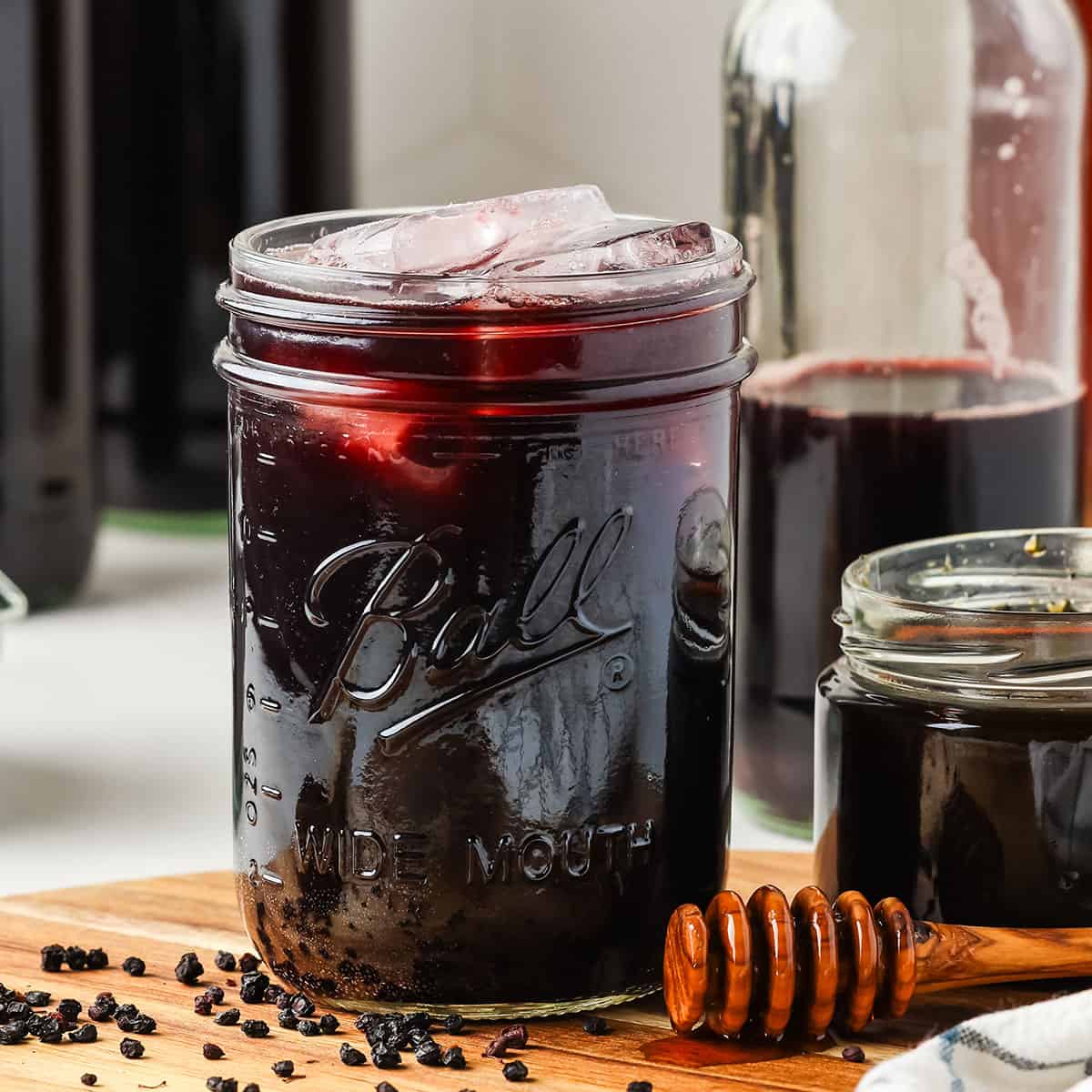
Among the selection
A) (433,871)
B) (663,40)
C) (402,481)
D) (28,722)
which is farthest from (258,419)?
(663,40)

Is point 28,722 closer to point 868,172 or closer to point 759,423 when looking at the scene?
point 759,423

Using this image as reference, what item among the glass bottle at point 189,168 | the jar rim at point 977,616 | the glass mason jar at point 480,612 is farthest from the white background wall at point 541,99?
the glass mason jar at point 480,612

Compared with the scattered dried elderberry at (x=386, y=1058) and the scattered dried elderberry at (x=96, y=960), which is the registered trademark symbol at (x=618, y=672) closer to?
the scattered dried elderberry at (x=386, y=1058)

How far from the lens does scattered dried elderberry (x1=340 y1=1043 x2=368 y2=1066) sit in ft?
2.99

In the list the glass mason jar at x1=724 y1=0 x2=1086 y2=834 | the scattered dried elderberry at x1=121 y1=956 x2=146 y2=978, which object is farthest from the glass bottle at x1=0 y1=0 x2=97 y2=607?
the scattered dried elderberry at x1=121 y1=956 x2=146 y2=978

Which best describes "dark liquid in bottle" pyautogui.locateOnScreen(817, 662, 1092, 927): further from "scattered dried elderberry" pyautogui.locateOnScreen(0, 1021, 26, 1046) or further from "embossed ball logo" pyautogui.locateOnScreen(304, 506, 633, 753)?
"scattered dried elderberry" pyautogui.locateOnScreen(0, 1021, 26, 1046)

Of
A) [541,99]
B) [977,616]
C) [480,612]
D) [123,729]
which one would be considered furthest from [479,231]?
[541,99]

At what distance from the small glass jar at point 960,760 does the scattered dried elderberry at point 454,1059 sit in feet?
0.71

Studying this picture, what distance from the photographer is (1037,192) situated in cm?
126

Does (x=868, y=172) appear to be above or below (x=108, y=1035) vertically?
above

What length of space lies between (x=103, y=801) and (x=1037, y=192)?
0.70 m

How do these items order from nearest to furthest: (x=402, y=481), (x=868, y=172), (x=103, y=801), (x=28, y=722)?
(x=402, y=481), (x=868, y=172), (x=103, y=801), (x=28, y=722)

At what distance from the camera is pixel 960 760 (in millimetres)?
960

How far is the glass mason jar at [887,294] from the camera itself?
1224 millimetres
